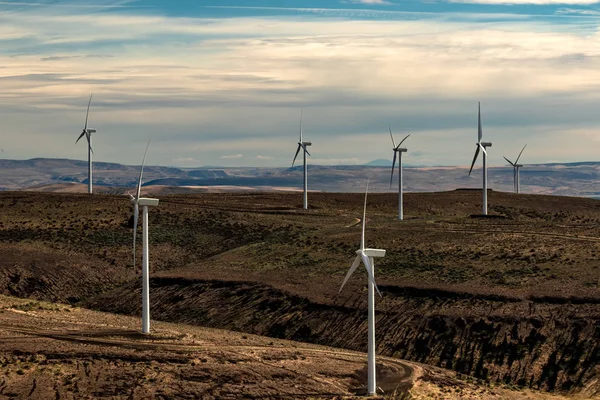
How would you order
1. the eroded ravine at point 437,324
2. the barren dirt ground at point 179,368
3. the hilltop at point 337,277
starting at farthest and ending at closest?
1. the hilltop at point 337,277
2. the eroded ravine at point 437,324
3. the barren dirt ground at point 179,368

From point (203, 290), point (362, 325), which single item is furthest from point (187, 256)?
point (362, 325)

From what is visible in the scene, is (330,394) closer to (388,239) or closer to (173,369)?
(173,369)

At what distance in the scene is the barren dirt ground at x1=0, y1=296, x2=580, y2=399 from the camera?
60.6 meters

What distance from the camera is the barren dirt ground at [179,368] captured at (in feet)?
199

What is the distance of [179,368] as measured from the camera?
2537 inches

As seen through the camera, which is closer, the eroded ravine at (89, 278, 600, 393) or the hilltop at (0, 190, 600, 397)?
the eroded ravine at (89, 278, 600, 393)

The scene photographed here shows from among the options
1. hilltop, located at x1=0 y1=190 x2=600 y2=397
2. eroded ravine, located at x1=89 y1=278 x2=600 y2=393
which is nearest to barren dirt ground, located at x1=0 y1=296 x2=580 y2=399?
eroded ravine, located at x1=89 y1=278 x2=600 y2=393

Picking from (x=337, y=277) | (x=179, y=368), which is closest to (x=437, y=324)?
(x=337, y=277)

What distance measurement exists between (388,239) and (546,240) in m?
19.4

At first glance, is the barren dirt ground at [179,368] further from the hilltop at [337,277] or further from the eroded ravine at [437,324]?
the hilltop at [337,277]

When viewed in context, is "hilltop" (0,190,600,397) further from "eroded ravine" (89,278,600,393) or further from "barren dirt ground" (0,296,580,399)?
"barren dirt ground" (0,296,580,399)

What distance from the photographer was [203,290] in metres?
99.9

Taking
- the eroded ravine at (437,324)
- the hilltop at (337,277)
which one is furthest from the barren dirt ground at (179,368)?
the hilltop at (337,277)

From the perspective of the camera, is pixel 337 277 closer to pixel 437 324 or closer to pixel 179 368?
pixel 437 324
